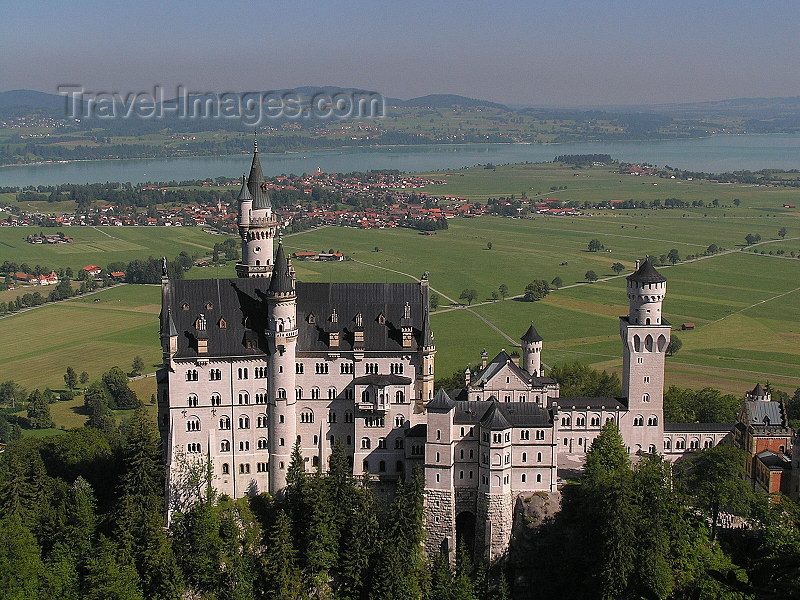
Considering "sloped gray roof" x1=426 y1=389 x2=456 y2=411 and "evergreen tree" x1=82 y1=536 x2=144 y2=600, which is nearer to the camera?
"evergreen tree" x1=82 y1=536 x2=144 y2=600

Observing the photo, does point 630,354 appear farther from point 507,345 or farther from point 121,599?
point 507,345

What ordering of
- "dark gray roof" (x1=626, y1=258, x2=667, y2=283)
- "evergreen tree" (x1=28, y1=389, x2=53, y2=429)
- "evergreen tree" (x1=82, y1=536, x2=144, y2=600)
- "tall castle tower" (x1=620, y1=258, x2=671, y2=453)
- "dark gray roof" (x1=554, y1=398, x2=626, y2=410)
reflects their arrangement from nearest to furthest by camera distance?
"evergreen tree" (x1=82, y1=536, x2=144, y2=600)
"dark gray roof" (x1=626, y1=258, x2=667, y2=283)
"tall castle tower" (x1=620, y1=258, x2=671, y2=453)
"dark gray roof" (x1=554, y1=398, x2=626, y2=410)
"evergreen tree" (x1=28, y1=389, x2=53, y2=429)

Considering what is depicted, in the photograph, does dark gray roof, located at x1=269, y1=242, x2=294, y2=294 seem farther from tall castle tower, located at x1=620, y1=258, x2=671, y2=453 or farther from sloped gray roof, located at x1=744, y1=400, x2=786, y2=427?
sloped gray roof, located at x1=744, y1=400, x2=786, y2=427

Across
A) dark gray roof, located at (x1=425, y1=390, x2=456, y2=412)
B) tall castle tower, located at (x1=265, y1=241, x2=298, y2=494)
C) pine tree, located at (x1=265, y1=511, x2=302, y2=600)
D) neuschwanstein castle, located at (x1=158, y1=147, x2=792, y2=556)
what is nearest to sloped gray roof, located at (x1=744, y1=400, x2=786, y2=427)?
neuschwanstein castle, located at (x1=158, y1=147, x2=792, y2=556)

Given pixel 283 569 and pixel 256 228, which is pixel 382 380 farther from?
pixel 256 228

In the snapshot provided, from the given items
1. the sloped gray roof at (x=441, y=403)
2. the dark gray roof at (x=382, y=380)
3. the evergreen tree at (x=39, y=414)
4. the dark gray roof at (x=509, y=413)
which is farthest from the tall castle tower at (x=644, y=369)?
the evergreen tree at (x=39, y=414)

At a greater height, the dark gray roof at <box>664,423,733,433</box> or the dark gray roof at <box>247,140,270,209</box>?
the dark gray roof at <box>247,140,270,209</box>

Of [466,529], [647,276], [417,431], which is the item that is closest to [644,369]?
[647,276]
